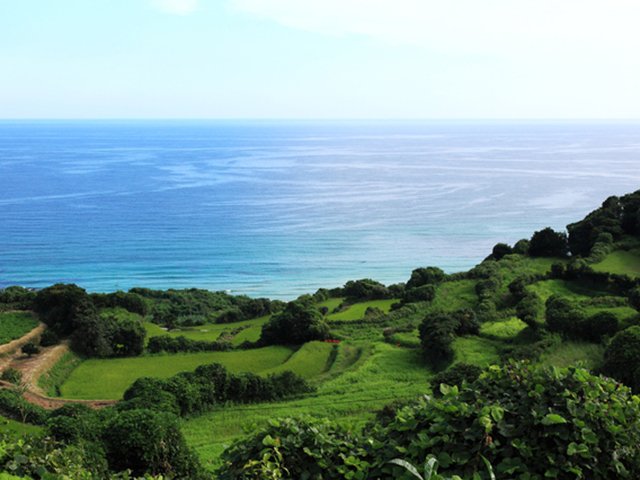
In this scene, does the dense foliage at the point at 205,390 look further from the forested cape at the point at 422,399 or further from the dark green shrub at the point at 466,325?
→ the dark green shrub at the point at 466,325

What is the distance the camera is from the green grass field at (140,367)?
26172 mm

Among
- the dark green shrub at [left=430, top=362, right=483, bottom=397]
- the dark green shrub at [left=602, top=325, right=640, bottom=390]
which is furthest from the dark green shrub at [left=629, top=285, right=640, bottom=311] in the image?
the dark green shrub at [left=430, top=362, right=483, bottom=397]

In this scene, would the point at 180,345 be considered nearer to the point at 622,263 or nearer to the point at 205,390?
the point at 205,390

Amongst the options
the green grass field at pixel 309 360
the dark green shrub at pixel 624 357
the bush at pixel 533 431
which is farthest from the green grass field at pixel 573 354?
the bush at pixel 533 431

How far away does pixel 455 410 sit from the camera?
6.41m

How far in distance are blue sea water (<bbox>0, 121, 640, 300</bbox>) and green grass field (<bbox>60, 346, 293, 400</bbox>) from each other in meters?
30.0

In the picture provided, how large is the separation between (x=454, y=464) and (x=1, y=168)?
587ft

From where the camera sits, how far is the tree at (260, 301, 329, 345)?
32875 mm

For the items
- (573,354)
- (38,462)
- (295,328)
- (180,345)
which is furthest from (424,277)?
(38,462)

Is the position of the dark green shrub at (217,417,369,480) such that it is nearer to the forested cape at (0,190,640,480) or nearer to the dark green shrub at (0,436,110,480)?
the forested cape at (0,190,640,480)

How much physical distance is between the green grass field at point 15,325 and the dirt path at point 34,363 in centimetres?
33

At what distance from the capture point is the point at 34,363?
27.2 m

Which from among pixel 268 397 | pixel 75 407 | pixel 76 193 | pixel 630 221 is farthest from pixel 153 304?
pixel 76 193

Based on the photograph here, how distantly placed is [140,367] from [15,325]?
878cm
